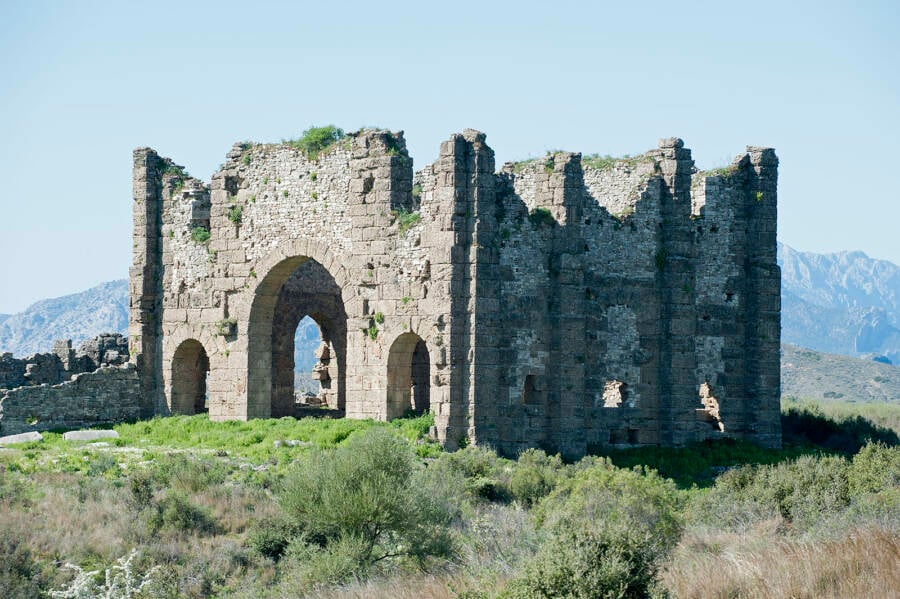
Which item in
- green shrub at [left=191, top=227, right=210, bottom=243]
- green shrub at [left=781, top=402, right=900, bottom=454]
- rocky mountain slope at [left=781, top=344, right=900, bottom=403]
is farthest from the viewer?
rocky mountain slope at [left=781, top=344, right=900, bottom=403]

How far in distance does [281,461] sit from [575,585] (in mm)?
12072

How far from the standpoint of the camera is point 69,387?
29.8m

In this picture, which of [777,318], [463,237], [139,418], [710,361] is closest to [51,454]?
[139,418]

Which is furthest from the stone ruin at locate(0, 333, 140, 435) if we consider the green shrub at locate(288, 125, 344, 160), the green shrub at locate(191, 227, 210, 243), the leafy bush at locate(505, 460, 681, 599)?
the leafy bush at locate(505, 460, 681, 599)

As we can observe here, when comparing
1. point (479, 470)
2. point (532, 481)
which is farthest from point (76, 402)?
point (532, 481)

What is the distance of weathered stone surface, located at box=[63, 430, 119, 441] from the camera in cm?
2808

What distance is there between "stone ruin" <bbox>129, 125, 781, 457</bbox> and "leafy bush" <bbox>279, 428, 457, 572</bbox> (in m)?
5.81

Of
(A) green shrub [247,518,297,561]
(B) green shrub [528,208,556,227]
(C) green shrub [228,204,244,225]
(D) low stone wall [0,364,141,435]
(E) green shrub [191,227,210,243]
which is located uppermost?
(C) green shrub [228,204,244,225]

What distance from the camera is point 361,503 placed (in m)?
18.4

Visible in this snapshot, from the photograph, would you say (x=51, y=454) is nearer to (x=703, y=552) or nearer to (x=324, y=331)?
(x=324, y=331)

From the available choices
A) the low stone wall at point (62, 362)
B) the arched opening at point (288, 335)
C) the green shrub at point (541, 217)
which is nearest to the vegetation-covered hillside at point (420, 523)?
the arched opening at point (288, 335)

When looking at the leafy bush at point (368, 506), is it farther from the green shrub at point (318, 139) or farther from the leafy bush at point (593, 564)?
the green shrub at point (318, 139)

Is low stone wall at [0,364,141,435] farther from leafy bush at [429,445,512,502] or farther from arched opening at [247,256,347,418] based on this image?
leafy bush at [429,445,512,502]

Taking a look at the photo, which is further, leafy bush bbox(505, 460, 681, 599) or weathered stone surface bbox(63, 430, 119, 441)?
weathered stone surface bbox(63, 430, 119, 441)
